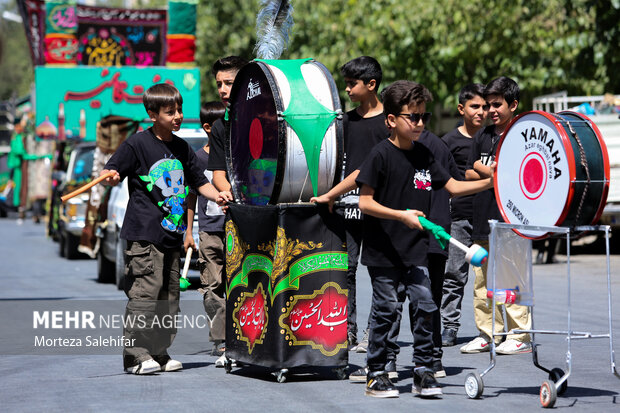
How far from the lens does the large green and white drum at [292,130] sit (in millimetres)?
6961

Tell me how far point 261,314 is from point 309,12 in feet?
76.3

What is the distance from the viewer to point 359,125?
8.09m

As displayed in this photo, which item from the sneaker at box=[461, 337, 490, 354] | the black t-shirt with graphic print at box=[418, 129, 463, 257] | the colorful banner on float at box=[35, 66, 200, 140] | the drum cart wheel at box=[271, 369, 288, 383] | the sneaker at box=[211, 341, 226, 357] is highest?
the colorful banner on float at box=[35, 66, 200, 140]

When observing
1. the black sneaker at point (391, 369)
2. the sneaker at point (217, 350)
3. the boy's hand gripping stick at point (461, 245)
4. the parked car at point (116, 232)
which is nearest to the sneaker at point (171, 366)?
the sneaker at point (217, 350)

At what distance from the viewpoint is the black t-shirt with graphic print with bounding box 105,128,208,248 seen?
Result: 24.5 feet

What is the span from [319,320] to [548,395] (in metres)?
1.62

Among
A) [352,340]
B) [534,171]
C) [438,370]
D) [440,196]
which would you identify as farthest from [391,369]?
[534,171]

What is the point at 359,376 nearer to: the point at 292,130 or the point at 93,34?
the point at 292,130

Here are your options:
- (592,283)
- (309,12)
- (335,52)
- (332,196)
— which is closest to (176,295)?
(332,196)

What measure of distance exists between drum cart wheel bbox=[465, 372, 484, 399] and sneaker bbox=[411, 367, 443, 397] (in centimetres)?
17

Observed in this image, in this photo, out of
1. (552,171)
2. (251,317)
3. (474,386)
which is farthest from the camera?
(251,317)

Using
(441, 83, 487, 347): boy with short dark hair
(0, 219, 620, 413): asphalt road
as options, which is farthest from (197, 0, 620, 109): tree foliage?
(441, 83, 487, 347): boy with short dark hair

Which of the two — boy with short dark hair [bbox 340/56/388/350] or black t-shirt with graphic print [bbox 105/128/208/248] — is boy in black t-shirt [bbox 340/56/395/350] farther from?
black t-shirt with graphic print [bbox 105/128/208/248]

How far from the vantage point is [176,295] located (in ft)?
25.3
